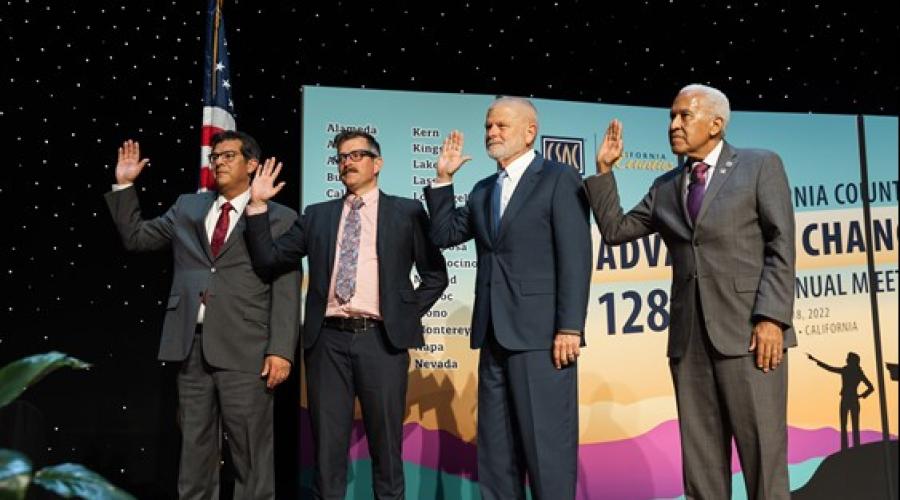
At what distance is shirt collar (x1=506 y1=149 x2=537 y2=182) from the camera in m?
2.85

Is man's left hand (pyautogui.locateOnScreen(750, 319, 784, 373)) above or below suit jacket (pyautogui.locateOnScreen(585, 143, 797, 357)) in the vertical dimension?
below

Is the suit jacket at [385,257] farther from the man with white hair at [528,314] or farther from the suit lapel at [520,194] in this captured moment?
the suit lapel at [520,194]

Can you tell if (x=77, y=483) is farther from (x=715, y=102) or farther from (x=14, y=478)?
(x=715, y=102)

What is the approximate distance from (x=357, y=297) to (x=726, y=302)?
1.24 metres

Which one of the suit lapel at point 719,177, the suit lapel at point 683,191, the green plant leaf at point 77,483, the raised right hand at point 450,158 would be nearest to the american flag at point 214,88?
the raised right hand at point 450,158

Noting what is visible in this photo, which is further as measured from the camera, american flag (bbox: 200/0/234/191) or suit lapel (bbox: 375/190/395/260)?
american flag (bbox: 200/0/234/191)

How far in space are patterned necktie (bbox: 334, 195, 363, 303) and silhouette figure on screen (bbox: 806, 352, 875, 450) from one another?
2.48 metres

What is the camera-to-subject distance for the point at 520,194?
2785 mm

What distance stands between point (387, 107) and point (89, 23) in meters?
1.49

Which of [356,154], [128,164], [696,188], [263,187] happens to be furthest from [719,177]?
[128,164]

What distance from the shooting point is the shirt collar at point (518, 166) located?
285 centimetres

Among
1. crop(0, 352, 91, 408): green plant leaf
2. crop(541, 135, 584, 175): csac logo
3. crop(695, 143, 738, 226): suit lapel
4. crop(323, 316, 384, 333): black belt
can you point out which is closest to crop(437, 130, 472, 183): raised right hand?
crop(323, 316, 384, 333): black belt

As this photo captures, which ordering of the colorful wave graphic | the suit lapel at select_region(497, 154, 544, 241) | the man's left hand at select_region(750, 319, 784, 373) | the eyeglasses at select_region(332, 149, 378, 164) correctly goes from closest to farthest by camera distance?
the man's left hand at select_region(750, 319, 784, 373) → the suit lapel at select_region(497, 154, 544, 241) → the eyeglasses at select_region(332, 149, 378, 164) → the colorful wave graphic

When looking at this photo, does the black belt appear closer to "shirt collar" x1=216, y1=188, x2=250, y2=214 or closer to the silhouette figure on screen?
"shirt collar" x1=216, y1=188, x2=250, y2=214
